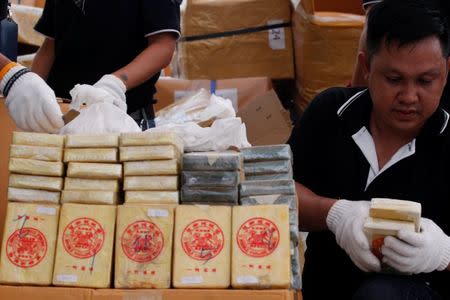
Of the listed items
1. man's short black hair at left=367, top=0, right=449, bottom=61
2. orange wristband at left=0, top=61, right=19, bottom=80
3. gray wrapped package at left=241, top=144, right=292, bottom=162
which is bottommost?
gray wrapped package at left=241, top=144, right=292, bottom=162

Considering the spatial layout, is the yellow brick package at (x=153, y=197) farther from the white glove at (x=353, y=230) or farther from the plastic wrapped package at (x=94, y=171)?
the white glove at (x=353, y=230)

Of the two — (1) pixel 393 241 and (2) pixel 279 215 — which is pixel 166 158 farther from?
(1) pixel 393 241

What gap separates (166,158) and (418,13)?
797mm

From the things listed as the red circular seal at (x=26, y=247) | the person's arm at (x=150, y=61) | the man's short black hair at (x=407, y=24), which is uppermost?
the person's arm at (x=150, y=61)

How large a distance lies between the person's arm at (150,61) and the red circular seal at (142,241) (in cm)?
96

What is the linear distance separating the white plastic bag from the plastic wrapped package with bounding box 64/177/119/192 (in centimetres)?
18

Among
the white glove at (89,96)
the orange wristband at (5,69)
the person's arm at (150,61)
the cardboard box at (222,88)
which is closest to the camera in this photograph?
the white glove at (89,96)

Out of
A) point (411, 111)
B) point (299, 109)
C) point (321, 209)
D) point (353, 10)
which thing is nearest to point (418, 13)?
point (411, 111)

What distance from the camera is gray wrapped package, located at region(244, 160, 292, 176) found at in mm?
1869

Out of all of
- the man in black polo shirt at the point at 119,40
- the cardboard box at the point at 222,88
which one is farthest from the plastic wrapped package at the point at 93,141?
the cardboard box at the point at 222,88

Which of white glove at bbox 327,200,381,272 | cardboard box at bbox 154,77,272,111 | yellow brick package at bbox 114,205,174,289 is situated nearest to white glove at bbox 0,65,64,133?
yellow brick package at bbox 114,205,174,289

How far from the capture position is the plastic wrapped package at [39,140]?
1.84 metres

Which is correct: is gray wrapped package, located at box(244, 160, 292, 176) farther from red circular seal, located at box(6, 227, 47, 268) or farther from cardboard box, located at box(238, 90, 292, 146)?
cardboard box, located at box(238, 90, 292, 146)

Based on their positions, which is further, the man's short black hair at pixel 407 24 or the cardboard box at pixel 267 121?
the cardboard box at pixel 267 121
